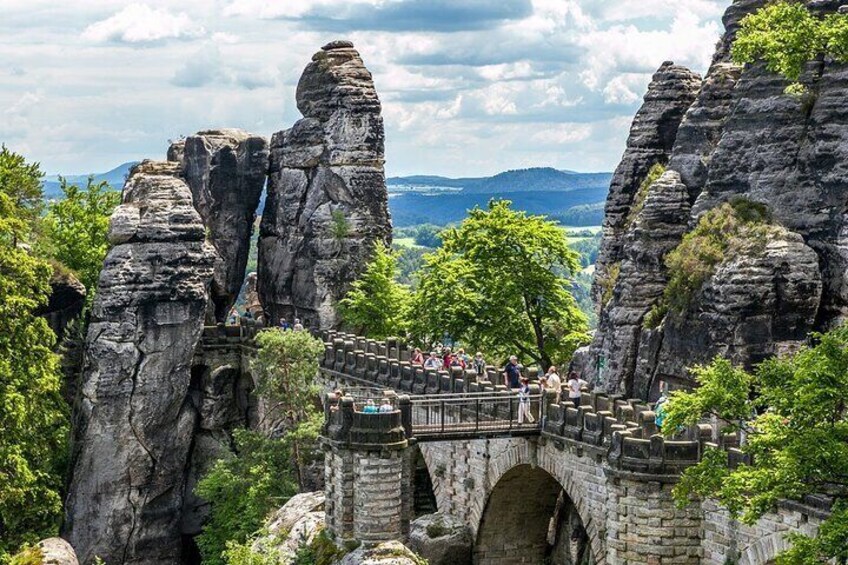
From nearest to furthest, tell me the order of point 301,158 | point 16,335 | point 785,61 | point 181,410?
point 785,61, point 16,335, point 181,410, point 301,158

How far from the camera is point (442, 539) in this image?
175 ft

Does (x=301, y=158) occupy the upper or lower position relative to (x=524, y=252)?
upper

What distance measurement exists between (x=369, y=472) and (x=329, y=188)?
32308mm

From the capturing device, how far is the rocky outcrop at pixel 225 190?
266 ft

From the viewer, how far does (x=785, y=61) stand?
47.5 m

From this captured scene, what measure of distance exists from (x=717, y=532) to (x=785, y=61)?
13.8 metres

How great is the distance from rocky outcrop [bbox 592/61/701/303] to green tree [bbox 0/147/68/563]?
2271cm

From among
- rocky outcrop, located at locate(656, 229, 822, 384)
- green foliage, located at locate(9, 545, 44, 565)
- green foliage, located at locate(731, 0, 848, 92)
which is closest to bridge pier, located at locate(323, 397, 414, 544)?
rocky outcrop, located at locate(656, 229, 822, 384)

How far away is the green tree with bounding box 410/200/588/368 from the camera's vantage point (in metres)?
72.6

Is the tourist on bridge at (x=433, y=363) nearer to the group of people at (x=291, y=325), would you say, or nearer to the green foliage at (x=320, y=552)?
the green foliage at (x=320, y=552)

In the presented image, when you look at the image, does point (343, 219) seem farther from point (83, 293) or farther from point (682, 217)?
point (682, 217)

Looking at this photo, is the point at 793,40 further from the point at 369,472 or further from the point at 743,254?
the point at 369,472

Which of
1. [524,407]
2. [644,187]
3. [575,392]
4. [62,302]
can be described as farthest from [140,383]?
[575,392]

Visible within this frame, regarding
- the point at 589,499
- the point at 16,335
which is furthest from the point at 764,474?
the point at 16,335
